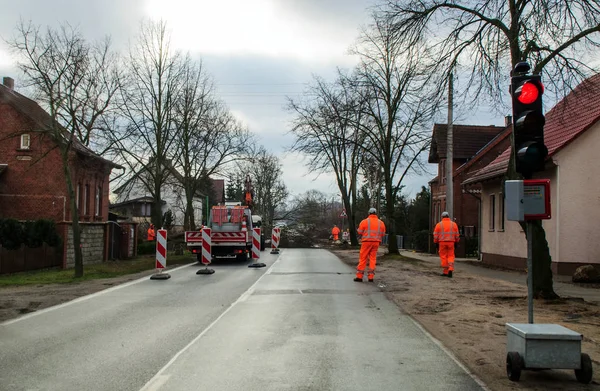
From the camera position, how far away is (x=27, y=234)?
22469mm

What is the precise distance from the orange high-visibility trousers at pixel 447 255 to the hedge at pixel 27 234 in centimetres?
1542

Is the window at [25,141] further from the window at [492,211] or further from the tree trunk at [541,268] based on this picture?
the tree trunk at [541,268]

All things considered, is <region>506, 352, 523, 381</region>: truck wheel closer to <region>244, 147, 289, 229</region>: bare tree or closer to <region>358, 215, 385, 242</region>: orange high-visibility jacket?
<region>358, 215, 385, 242</region>: orange high-visibility jacket

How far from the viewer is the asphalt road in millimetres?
5879

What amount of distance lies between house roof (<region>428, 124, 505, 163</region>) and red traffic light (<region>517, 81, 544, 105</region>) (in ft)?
101

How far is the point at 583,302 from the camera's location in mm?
11344

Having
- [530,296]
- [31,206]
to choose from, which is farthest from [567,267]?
[31,206]

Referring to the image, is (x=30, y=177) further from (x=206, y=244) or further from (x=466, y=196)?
(x=466, y=196)

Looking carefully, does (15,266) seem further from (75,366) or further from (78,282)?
(75,366)

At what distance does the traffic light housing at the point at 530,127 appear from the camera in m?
6.87

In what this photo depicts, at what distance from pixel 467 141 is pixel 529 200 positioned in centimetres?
3462

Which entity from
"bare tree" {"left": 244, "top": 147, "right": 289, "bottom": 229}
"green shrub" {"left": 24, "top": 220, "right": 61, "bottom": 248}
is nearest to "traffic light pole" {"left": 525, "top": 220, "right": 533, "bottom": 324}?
"green shrub" {"left": 24, "top": 220, "right": 61, "bottom": 248}

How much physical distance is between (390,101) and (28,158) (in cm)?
1858

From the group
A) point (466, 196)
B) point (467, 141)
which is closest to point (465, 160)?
point (467, 141)
